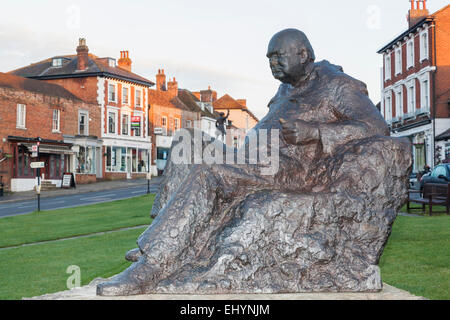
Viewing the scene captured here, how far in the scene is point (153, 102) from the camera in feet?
173

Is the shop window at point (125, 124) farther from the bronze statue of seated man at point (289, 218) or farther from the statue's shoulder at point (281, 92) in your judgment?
the bronze statue of seated man at point (289, 218)

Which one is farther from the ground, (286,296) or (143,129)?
(143,129)

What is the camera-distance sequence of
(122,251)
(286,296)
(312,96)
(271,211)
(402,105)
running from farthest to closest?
(402,105), (122,251), (312,96), (271,211), (286,296)

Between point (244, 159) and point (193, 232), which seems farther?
point (244, 159)

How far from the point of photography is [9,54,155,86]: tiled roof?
1693 inches

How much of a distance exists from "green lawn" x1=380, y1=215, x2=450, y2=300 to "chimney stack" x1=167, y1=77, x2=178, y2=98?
156 ft

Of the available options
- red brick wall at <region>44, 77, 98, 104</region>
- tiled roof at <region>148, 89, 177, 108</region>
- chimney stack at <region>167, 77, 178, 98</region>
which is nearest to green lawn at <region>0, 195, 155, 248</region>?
red brick wall at <region>44, 77, 98, 104</region>

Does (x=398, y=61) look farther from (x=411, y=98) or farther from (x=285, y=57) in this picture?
(x=285, y=57)

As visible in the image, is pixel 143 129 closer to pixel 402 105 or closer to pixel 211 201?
pixel 402 105

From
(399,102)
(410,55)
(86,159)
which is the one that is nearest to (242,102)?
(399,102)

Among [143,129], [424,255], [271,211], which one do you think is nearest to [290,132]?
[271,211]

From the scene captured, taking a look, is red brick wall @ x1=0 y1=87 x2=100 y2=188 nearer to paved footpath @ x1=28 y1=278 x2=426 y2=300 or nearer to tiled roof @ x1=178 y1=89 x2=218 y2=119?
tiled roof @ x1=178 y1=89 x2=218 y2=119

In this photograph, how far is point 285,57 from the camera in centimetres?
452

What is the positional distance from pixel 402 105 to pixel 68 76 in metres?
27.5
